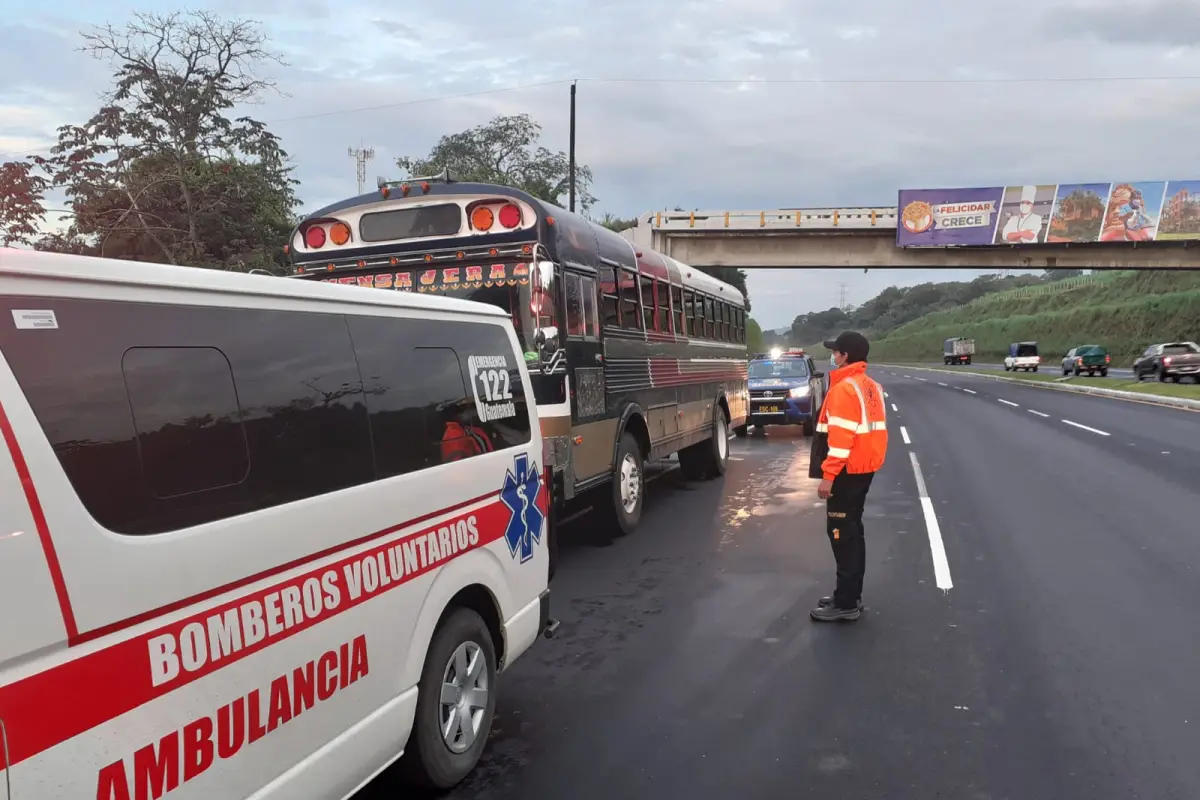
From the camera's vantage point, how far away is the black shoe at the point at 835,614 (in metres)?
5.97

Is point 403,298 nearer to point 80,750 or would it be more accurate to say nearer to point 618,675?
point 80,750

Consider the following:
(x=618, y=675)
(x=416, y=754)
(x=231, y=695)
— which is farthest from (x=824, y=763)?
(x=231, y=695)

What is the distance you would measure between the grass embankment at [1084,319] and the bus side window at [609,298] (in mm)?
65290

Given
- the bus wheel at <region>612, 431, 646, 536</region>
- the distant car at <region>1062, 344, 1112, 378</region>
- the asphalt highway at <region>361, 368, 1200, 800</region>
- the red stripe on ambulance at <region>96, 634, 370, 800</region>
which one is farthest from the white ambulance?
the distant car at <region>1062, 344, 1112, 378</region>

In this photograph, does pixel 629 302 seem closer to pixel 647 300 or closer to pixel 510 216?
pixel 647 300

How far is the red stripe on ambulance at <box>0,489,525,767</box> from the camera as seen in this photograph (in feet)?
6.23

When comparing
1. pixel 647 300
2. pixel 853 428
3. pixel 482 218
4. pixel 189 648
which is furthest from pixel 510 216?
pixel 189 648

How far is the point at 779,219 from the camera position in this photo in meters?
34.7

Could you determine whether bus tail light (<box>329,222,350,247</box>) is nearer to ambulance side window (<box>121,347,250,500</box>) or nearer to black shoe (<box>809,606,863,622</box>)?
black shoe (<box>809,606,863,622</box>)

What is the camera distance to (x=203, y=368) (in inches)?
100

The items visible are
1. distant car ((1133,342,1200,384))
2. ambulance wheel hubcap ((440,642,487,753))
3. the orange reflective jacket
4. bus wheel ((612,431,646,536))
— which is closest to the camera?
ambulance wheel hubcap ((440,642,487,753))

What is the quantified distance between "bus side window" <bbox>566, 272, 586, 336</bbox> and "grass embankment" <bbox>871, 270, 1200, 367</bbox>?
6632 cm

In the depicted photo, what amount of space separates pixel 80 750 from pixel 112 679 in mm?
166

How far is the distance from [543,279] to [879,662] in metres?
3.84
